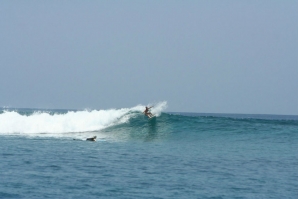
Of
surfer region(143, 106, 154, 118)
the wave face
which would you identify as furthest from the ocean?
Result: surfer region(143, 106, 154, 118)

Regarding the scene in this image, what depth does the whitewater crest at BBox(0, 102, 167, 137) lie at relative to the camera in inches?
1273

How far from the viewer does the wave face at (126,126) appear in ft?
96.3

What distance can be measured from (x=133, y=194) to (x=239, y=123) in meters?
23.2

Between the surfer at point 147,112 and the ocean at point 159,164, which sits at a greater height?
the surfer at point 147,112

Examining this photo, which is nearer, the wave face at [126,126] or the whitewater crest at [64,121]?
the wave face at [126,126]

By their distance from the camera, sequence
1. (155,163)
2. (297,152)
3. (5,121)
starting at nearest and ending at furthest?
(155,163) → (297,152) → (5,121)

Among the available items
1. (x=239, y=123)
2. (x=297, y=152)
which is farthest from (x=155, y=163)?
(x=239, y=123)

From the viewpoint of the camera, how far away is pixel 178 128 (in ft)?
102

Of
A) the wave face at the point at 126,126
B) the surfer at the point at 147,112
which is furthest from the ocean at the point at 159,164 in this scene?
the surfer at the point at 147,112

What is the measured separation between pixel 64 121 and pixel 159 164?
18.7 m

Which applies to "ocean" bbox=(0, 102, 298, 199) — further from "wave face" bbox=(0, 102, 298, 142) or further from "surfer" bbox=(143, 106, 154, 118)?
"surfer" bbox=(143, 106, 154, 118)

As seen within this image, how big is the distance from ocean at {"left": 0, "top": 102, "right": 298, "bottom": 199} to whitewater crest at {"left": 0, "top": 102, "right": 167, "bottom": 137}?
0.98 feet

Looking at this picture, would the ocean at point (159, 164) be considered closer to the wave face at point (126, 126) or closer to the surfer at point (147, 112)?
the wave face at point (126, 126)

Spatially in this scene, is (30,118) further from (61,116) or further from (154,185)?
(154,185)
